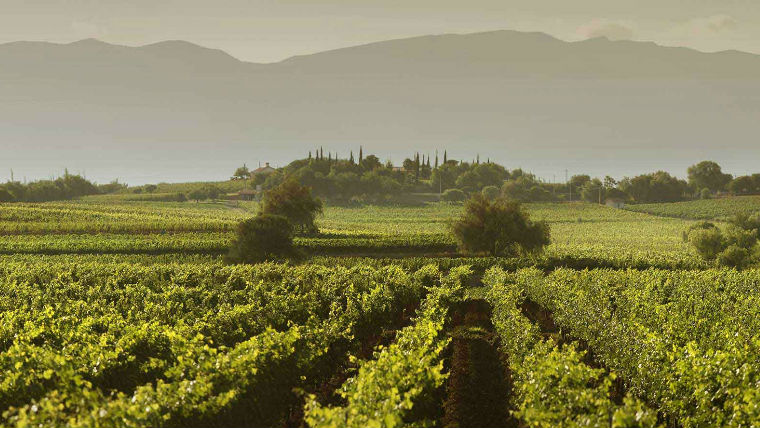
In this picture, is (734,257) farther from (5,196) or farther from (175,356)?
(5,196)

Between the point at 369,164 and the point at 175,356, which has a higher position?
the point at 369,164

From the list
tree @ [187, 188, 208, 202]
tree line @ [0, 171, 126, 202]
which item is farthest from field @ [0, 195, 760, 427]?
tree @ [187, 188, 208, 202]

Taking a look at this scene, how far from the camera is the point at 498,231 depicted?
65.8m

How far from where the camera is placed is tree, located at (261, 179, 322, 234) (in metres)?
77.8

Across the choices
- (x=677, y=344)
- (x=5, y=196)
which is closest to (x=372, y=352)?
(x=677, y=344)

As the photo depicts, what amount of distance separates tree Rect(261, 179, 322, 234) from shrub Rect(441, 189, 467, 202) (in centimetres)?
9276

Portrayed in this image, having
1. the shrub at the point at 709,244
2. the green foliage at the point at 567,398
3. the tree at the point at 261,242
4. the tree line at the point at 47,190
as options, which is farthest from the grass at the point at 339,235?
the green foliage at the point at 567,398

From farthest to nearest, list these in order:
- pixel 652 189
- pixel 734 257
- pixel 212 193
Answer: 1. pixel 212 193
2. pixel 652 189
3. pixel 734 257

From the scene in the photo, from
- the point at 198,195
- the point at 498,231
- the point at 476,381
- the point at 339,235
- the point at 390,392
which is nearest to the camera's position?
the point at 390,392

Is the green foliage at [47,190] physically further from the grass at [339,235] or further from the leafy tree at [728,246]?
the leafy tree at [728,246]

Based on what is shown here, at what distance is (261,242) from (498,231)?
2513cm

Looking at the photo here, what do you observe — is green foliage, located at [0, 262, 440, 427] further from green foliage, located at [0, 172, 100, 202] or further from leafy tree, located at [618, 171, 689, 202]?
leafy tree, located at [618, 171, 689, 202]

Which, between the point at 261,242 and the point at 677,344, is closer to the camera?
the point at 677,344

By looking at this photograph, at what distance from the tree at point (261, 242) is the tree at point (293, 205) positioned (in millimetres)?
15186
